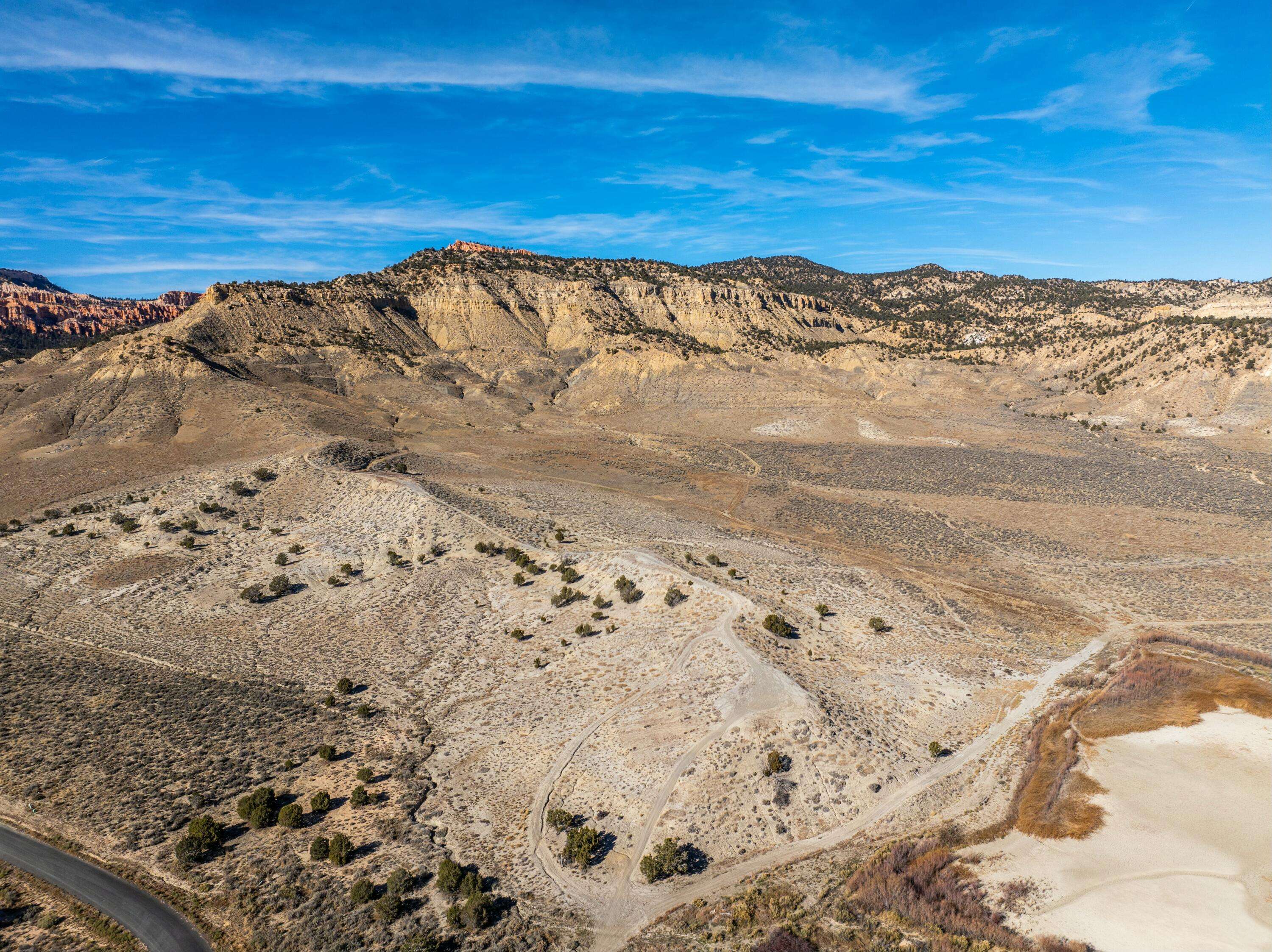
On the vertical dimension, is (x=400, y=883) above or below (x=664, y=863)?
above

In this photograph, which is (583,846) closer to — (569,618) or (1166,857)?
(569,618)

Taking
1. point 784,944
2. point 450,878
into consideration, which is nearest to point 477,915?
point 450,878

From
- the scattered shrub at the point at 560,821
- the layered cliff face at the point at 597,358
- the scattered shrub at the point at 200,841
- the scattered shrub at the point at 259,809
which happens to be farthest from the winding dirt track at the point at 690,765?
the layered cliff face at the point at 597,358

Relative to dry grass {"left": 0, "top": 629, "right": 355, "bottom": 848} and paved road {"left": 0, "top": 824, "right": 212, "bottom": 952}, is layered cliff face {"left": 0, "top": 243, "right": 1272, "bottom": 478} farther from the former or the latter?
paved road {"left": 0, "top": 824, "right": 212, "bottom": 952}

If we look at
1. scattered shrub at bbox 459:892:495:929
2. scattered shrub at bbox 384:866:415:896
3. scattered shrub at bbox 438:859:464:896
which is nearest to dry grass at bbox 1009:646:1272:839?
scattered shrub at bbox 459:892:495:929

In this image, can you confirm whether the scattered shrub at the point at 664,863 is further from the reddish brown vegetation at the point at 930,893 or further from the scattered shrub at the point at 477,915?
the reddish brown vegetation at the point at 930,893

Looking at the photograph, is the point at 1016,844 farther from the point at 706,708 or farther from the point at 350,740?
the point at 350,740
